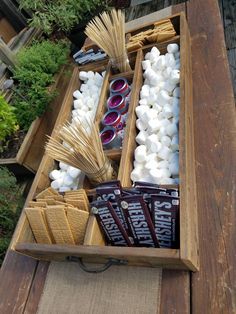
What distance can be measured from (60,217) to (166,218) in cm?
38

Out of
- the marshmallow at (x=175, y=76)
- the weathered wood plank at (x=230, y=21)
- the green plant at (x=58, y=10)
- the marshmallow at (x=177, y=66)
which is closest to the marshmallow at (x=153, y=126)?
the marshmallow at (x=175, y=76)

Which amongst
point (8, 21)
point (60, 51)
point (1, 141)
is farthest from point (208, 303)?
point (8, 21)

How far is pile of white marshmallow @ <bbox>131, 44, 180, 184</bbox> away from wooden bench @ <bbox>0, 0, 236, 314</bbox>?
0.34 feet

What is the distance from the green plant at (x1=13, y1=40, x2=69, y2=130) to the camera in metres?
2.44

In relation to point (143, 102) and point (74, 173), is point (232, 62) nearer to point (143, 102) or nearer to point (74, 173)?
point (143, 102)

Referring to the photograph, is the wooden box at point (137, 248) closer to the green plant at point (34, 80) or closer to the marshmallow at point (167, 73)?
the marshmallow at point (167, 73)

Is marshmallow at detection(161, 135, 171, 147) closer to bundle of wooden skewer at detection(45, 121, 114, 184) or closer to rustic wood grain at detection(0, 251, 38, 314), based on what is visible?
bundle of wooden skewer at detection(45, 121, 114, 184)

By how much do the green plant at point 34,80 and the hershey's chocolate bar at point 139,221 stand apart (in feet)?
5.29

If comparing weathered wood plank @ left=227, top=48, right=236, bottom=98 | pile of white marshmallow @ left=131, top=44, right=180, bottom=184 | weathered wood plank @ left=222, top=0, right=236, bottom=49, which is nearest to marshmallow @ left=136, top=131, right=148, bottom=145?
pile of white marshmallow @ left=131, top=44, right=180, bottom=184

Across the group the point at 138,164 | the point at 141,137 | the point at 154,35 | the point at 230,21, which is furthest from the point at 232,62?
the point at 138,164

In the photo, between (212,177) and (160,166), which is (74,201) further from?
(212,177)

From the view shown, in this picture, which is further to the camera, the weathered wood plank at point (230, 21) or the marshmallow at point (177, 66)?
the weathered wood plank at point (230, 21)

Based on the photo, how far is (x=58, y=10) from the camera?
2668 millimetres

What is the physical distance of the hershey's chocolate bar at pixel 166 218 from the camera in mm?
972
